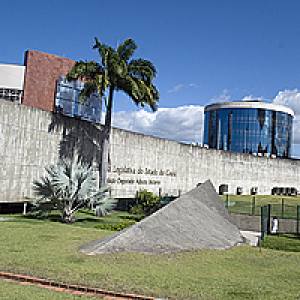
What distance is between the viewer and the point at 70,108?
5684 cm

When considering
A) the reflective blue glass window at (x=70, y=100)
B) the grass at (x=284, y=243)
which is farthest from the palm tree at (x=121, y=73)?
the reflective blue glass window at (x=70, y=100)

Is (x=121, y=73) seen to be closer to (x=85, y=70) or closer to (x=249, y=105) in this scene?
(x=85, y=70)

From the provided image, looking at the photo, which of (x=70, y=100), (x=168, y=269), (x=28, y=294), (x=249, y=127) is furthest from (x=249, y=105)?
(x=28, y=294)

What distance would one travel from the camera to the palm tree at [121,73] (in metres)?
25.8

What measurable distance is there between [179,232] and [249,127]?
10026 centimetres

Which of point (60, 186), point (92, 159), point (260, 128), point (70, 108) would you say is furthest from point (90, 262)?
point (260, 128)

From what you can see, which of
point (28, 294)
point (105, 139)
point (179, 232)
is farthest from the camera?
point (105, 139)

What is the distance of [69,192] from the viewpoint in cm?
2141

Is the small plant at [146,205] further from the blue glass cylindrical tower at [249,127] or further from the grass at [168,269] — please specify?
the blue glass cylindrical tower at [249,127]

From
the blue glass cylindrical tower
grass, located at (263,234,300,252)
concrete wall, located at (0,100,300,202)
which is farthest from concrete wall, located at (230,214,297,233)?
the blue glass cylindrical tower

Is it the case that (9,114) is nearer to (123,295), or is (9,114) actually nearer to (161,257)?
(161,257)

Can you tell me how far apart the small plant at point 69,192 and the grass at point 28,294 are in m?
13.2

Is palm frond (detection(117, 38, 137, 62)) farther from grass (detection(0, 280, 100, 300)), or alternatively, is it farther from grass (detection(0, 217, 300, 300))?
grass (detection(0, 280, 100, 300))

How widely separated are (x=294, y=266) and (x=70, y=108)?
1882 inches
